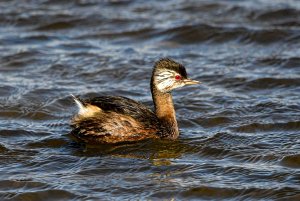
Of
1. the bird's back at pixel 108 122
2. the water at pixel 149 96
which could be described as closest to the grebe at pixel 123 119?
the bird's back at pixel 108 122

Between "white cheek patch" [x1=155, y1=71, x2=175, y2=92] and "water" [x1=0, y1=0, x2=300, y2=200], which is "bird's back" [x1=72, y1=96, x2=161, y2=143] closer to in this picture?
"water" [x1=0, y1=0, x2=300, y2=200]

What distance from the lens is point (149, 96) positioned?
11336 mm

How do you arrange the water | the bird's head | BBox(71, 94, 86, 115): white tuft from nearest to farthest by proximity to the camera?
the water < BBox(71, 94, 86, 115): white tuft < the bird's head

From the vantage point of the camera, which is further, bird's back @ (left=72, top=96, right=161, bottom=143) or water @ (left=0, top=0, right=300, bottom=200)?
bird's back @ (left=72, top=96, right=161, bottom=143)

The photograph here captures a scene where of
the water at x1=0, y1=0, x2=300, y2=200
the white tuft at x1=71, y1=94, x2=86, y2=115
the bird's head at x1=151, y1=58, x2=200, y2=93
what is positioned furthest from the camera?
the bird's head at x1=151, y1=58, x2=200, y2=93

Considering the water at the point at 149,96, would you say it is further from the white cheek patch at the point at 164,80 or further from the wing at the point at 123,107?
the white cheek patch at the point at 164,80

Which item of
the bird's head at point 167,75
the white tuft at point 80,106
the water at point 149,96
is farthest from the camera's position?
the bird's head at point 167,75

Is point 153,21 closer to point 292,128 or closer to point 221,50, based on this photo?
point 221,50

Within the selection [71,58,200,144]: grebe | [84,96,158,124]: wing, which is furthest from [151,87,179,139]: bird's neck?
[84,96,158,124]: wing

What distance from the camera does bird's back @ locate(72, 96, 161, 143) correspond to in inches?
366

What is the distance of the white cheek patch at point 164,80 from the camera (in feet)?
31.9

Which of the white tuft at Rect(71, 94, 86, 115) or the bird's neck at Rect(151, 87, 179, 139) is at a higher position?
the white tuft at Rect(71, 94, 86, 115)

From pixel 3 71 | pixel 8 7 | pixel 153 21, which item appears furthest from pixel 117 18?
pixel 3 71

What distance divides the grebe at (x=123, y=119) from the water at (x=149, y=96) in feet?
0.48
